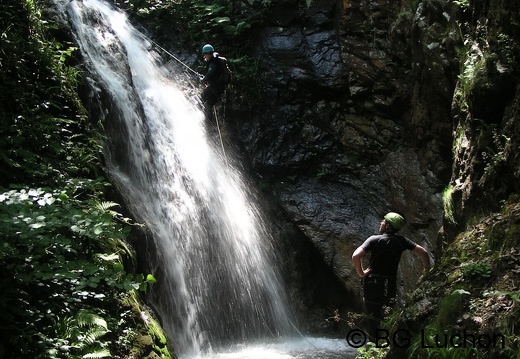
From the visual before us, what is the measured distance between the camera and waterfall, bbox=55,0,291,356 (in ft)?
25.6

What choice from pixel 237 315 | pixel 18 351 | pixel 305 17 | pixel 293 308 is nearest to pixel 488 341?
pixel 18 351

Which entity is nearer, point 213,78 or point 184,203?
point 184,203

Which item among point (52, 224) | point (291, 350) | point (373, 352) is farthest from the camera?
point (291, 350)

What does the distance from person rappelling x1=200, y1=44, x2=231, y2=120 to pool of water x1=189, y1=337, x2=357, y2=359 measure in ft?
17.6

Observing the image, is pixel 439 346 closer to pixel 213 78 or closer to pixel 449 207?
pixel 449 207

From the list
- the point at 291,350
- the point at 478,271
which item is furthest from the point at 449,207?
the point at 291,350

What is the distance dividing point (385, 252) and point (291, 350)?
3185 mm

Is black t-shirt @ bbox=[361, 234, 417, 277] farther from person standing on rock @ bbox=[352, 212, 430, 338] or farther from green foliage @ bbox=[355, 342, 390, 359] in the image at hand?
green foliage @ bbox=[355, 342, 390, 359]

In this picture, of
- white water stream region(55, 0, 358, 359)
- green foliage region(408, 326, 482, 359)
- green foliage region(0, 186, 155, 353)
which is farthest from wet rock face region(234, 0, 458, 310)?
green foliage region(0, 186, 155, 353)

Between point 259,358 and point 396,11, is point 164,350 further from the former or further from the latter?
point 396,11

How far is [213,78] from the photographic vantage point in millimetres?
11164

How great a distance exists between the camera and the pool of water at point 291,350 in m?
7.53

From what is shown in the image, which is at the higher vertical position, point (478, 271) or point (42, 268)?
point (42, 268)

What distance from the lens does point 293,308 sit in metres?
9.93
